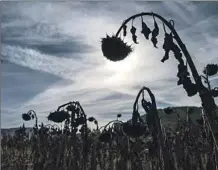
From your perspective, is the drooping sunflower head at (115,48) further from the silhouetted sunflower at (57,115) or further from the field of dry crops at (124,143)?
the silhouetted sunflower at (57,115)

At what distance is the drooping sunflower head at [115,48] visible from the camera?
5.72 feet

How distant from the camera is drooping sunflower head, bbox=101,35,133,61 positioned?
1.74 meters

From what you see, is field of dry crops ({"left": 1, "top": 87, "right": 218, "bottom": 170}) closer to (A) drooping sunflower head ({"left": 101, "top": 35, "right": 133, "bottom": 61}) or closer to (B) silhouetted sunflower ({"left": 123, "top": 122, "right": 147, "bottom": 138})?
(B) silhouetted sunflower ({"left": 123, "top": 122, "right": 147, "bottom": 138})

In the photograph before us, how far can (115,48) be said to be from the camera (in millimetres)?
Answer: 1749

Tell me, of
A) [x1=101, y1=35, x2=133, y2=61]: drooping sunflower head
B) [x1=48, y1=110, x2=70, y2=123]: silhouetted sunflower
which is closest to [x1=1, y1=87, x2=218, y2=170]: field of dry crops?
[x1=48, y1=110, x2=70, y2=123]: silhouetted sunflower

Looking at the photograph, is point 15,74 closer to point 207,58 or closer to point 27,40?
point 27,40

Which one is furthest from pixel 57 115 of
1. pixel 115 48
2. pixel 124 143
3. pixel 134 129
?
pixel 124 143

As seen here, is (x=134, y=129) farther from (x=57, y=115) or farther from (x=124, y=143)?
(x=124, y=143)

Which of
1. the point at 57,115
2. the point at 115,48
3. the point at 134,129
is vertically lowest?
the point at 134,129

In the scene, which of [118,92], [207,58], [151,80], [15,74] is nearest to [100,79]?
[118,92]

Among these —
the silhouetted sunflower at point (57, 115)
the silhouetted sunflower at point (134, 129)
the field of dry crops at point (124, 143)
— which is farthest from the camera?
the silhouetted sunflower at point (57, 115)

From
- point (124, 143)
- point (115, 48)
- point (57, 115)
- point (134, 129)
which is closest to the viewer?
point (115, 48)

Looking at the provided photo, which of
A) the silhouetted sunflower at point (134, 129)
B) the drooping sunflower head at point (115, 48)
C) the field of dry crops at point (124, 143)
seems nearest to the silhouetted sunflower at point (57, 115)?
the field of dry crops at point (124, 143)

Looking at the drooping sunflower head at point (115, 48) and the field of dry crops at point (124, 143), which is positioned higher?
the drooping sunflower head at point (115, 48)
